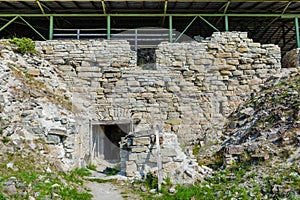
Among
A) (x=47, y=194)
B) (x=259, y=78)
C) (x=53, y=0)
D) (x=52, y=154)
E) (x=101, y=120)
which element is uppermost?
(x=53, y=0)

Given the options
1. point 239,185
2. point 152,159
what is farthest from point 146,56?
point 239,185

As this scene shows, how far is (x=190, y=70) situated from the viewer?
10898 mm

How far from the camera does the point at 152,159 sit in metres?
7.53

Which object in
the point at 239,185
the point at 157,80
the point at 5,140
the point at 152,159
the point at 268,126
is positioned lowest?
the point at 239,185

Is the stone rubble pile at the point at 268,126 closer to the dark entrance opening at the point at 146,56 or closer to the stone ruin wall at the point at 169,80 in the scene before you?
the stone ruin wall at the point at 169,80

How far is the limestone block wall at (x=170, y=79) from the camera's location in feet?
34.2

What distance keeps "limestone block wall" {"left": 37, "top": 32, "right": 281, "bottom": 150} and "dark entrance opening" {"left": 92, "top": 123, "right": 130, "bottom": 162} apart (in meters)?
1.31

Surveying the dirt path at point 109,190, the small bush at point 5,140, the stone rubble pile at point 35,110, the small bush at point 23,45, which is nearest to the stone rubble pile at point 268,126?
the dirt path at point 109,190

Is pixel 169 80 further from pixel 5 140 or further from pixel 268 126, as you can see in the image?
pixel 5 140

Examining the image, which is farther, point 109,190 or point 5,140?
point 109,190

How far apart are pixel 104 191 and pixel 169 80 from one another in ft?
16.0

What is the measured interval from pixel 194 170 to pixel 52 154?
131 inches

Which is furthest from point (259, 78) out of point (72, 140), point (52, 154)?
point (52, 154)

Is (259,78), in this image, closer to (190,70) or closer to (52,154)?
(190,70)
